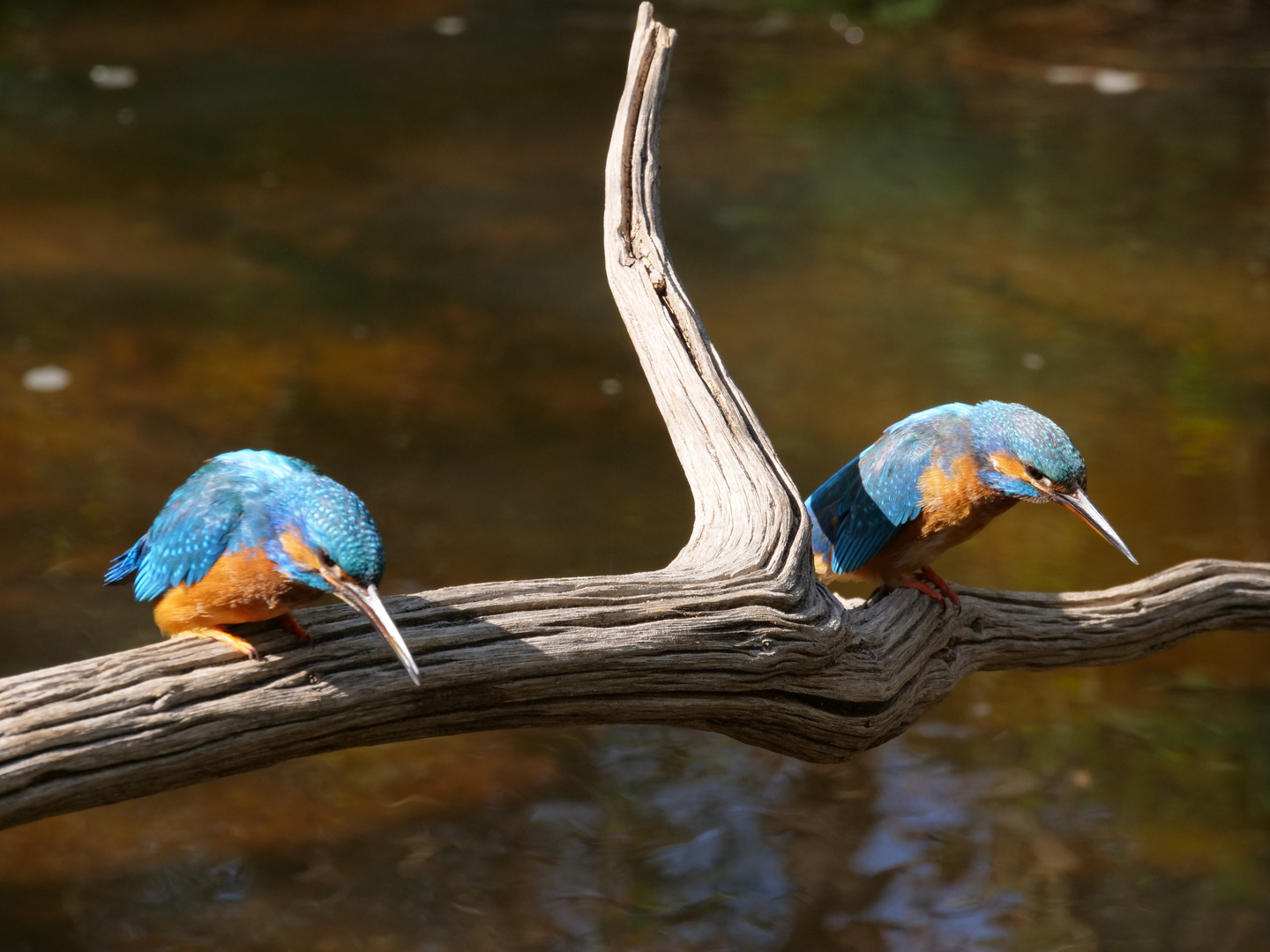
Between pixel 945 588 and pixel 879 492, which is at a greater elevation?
pixel 879 492

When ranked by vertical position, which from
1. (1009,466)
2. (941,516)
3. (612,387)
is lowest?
(612,387)

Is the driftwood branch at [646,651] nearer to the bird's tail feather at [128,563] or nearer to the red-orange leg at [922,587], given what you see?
the red-orange leg at [922,587]

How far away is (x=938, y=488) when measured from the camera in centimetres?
215

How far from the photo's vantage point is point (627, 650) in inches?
66.9

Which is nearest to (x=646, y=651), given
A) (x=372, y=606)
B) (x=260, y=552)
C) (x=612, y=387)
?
(x=372, y=606)

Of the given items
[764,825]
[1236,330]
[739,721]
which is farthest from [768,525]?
[1236,330]

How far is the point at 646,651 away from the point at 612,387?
320cm

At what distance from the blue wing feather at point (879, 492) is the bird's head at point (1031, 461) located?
0.27 feet

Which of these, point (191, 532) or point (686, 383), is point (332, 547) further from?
point (686, 383)

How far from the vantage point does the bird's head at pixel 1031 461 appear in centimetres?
198

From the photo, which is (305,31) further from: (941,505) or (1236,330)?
(941,505)

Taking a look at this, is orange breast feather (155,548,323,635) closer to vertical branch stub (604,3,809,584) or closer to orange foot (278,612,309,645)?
orange foot (278,612,309,645)

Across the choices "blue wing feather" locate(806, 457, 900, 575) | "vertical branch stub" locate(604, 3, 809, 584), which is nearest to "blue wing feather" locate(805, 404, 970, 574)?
"blue wing feather" locate(806, 457, 900, 575)

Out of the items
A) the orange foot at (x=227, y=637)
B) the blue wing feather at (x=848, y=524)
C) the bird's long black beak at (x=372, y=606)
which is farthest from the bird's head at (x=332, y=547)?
the blue wing feather at (x=848, y=524)
